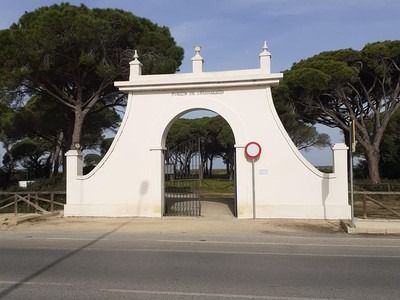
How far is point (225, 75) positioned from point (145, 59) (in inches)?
343

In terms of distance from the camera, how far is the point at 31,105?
36.2 m

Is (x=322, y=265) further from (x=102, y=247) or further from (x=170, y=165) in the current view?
(x=170, y=165)

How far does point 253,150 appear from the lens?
1697cm

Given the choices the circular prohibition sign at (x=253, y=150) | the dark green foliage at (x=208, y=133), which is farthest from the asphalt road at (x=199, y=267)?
the dark green foliage at (x=208, y=133)

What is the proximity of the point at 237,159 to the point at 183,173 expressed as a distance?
235 cm

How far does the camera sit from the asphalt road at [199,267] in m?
6.52

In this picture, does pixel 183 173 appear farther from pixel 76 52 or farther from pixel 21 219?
pixel 76 52

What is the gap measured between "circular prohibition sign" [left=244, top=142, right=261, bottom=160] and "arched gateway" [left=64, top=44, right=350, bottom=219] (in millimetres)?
184

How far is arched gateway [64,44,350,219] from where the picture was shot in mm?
16719

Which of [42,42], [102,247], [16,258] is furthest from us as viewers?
[42,42]

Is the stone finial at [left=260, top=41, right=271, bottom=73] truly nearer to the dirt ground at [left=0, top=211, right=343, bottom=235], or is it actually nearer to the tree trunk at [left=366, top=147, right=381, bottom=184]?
the dirt ground at [left=0, top=211, right=343, bottom=235]

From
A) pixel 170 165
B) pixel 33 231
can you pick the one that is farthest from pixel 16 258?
pixel 170 165

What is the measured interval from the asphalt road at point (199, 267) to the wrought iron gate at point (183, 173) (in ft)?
17.4

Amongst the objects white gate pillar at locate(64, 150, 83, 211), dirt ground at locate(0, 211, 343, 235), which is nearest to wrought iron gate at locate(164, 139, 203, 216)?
dirt ground at locate(0, 211, 343, 235)
